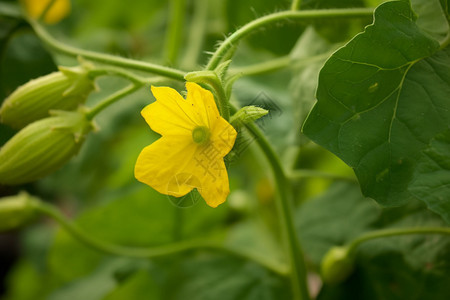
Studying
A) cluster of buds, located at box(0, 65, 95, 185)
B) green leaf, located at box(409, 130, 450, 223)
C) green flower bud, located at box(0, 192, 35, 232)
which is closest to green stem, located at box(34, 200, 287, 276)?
green flower bud, located at box(0, 192, 35, 232)

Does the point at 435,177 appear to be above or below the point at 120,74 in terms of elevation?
below

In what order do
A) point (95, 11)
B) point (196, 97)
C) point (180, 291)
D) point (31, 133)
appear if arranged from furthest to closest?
point (95, 11), point (180, 291), point (31, 133), point (196, 97)

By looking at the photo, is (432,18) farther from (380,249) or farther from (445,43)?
(380,249)

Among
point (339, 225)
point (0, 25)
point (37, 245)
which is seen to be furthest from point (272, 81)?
point (37, 245)

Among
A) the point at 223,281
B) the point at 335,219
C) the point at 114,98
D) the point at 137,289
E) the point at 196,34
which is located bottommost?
the point at 137,289

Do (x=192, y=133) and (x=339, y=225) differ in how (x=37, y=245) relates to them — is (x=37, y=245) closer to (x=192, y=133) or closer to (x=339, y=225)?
(x=339, y=225)

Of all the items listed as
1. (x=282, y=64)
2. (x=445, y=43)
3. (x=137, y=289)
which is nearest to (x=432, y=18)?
(x=445, y=43)

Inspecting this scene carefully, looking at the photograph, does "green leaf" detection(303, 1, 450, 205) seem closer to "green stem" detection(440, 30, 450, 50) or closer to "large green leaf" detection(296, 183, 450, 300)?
"green stem" detection(440, 30, 450, 50)
